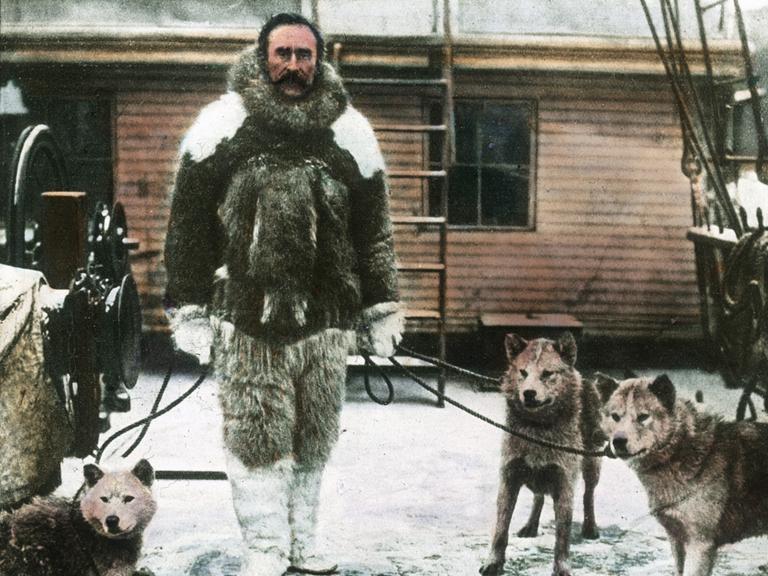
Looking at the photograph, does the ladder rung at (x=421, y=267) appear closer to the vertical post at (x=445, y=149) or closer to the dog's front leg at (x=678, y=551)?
the vertical post at (x=445, y=149)

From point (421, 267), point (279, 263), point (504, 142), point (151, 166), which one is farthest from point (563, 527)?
point (151, 166)

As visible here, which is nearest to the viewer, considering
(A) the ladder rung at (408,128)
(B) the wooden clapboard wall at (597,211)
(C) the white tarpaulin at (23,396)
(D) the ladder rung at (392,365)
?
(C) the white tarpaulin at (23,396)

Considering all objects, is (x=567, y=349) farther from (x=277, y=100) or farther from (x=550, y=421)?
(x=277, y=100)

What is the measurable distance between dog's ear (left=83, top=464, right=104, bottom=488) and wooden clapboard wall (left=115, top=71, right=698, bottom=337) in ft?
2.54

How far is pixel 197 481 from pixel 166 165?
1.35 meters

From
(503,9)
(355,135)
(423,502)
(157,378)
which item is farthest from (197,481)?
(503,9)

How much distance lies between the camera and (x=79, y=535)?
10.5ft

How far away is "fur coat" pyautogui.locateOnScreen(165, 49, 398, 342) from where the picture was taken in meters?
3.15

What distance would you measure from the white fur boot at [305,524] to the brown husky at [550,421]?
2.19ft

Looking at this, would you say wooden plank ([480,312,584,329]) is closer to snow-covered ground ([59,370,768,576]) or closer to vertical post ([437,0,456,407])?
vertical post ([437,0,456,407])


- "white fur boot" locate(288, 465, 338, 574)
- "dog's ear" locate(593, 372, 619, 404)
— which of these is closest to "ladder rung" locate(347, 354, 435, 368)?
"white fur boot" locate(288, 465, 338, 574)

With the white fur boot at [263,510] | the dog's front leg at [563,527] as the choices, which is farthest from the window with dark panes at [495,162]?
the white fur boot at [263,510]

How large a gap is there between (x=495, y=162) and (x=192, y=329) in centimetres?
172

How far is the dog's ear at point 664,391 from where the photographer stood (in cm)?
328
